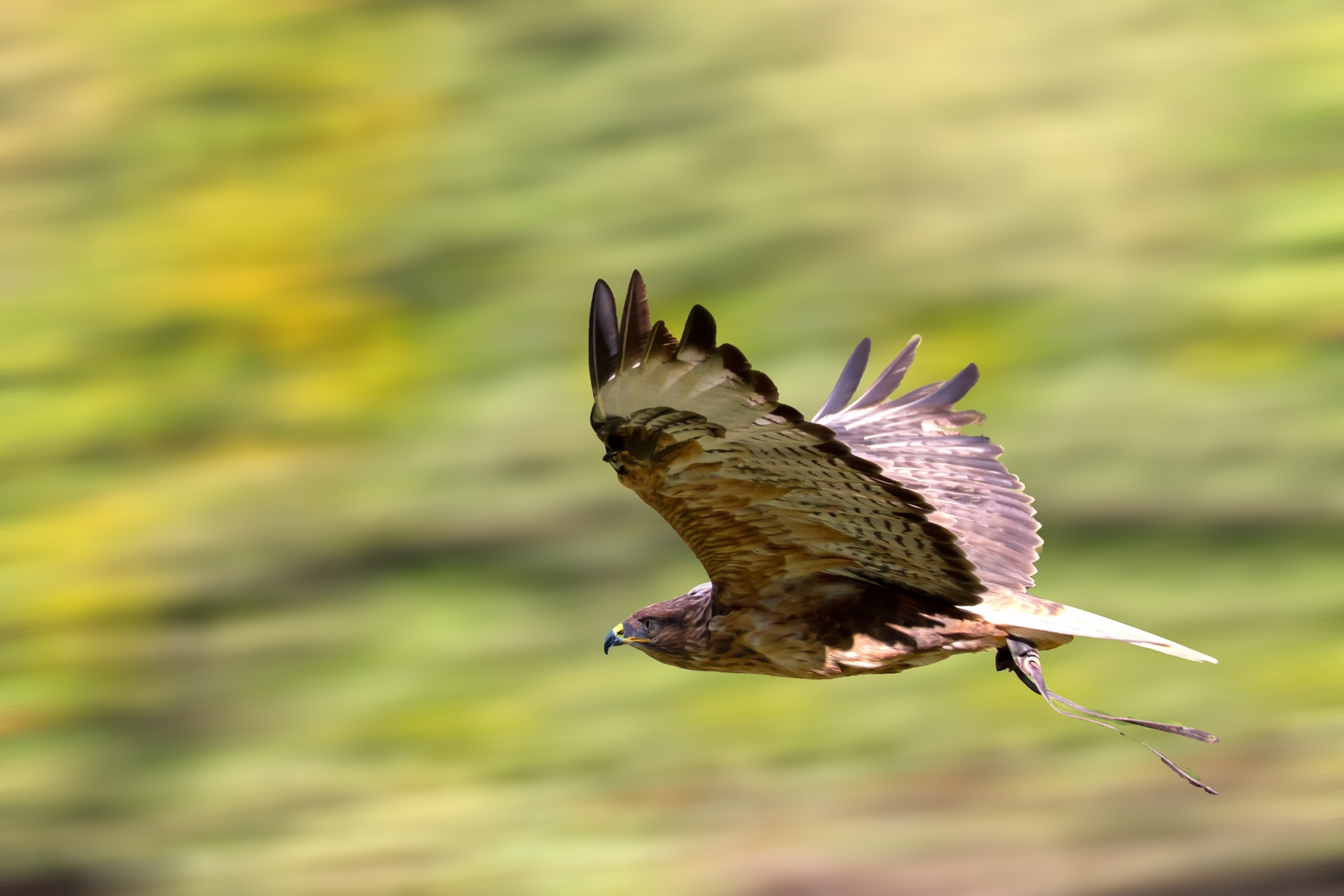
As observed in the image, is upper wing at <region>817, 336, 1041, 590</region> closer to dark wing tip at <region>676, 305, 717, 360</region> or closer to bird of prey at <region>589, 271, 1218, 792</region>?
bird of prey at <region>589, 271, 1218, 792</region>

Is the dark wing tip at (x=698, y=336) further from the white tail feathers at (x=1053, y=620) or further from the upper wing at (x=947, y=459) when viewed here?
the upper wing at (x=947, y=459)

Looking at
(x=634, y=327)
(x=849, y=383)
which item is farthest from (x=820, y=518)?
(x=849, y=383)

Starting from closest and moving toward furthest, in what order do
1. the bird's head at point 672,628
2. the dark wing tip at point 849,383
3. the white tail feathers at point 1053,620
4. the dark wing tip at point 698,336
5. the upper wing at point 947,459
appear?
the dark wing tip at point 698,336 < the white tail feathers at point 1053,620 < the bird's head at point 672,628 < the upper wing at point 947,459 < the dark wing tip at point 849,383

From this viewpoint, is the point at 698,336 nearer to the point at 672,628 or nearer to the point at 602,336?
the point at 602,336

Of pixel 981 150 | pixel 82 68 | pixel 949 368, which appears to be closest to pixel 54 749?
pixel 82 68

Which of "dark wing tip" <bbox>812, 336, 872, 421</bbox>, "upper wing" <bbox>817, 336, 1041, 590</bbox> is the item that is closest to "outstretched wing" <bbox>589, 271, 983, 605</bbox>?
"upper wing" <bbox>817, 336, 1041, 590</bbox>

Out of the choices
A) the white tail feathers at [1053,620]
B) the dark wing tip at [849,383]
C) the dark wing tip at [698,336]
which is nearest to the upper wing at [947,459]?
the dark wing tip at [849,383]

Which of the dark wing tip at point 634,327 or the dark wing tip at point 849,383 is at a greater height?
the dark wing tip at point 849,383
